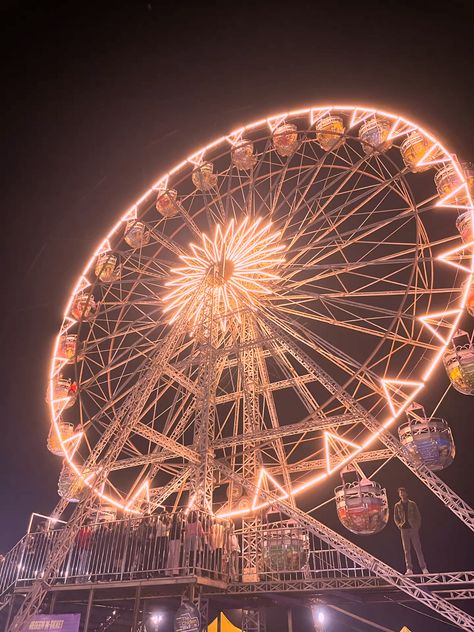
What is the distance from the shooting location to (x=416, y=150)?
10.8 m

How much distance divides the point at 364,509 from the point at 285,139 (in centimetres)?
918

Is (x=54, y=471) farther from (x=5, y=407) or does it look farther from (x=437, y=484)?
(x=437, y=484)

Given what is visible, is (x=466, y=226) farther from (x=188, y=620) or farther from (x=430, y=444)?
(x=188, y=620)

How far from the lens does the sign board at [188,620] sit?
738 cm

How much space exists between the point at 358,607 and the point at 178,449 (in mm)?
6913

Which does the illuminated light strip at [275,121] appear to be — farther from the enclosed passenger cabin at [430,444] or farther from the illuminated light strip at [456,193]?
the enclosed passenger cabin at [430,444]

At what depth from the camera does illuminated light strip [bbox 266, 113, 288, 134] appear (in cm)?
1258

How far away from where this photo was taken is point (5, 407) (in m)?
16.9

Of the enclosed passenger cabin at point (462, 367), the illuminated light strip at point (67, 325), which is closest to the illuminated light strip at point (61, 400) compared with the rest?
the illuminated light strip at point (67, 325)

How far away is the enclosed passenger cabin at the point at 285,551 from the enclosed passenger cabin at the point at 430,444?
266cm

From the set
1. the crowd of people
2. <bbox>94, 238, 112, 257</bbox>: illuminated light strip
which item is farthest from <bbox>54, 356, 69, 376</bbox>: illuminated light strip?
the crowd of people

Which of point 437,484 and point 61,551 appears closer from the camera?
point 437,484

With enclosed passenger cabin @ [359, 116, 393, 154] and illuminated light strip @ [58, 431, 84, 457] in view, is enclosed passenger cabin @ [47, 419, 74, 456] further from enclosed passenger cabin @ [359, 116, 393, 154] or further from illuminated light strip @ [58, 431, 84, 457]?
enclosed passenger cabin @ [359, 116, 393, 154]

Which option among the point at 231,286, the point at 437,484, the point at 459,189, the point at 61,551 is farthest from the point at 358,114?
the point at 61,551
